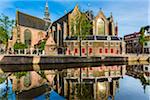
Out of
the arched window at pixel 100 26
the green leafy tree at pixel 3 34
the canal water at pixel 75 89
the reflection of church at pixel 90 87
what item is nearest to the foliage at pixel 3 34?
the green leafy tree at pixel 3 34

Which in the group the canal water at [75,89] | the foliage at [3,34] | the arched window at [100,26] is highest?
the arched window at [100,26]

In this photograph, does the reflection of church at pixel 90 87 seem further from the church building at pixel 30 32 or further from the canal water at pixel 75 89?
the church building at pixel 30 32

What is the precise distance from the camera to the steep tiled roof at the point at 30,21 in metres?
53.3

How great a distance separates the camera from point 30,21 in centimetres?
5656

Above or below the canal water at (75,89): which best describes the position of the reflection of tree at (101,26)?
above

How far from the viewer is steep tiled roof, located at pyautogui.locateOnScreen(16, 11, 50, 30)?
53312 millimetres

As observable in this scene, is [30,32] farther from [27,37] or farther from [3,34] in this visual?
[3,34]

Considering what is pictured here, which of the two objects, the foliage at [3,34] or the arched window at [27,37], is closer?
the foliage at [3,34]

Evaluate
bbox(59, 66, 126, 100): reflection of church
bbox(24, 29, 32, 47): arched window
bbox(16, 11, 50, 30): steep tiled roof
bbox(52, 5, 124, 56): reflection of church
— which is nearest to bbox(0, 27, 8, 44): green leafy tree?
bbox(52, 5, 124, 56): reflection of church

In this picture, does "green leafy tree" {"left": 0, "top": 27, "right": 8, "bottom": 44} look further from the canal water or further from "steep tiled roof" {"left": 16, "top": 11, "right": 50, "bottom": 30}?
the canal water

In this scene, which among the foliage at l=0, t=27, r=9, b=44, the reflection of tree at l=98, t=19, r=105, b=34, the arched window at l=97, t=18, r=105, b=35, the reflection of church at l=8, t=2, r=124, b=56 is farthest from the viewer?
the reflection of tree at l=98, t=19, r=105, b=34

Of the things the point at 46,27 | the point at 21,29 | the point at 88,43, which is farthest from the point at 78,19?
the point at 46,27

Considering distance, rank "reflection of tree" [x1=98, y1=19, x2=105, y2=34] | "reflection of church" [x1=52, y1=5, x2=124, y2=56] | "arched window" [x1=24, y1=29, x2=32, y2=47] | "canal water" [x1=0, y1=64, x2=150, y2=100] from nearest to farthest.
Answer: "canal water" [x1=0, y1=64, x2=150, y2=100] < "reflection of church" [x1=52, y1=5, x2=124, y2=56] < "arched window" [x1=24, y1=29, x2=32, y2=47] < "reflection of tree" [x1=98, y1=19, x2=105, y2=34]

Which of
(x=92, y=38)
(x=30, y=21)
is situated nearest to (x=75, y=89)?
(x=92, y=38)
